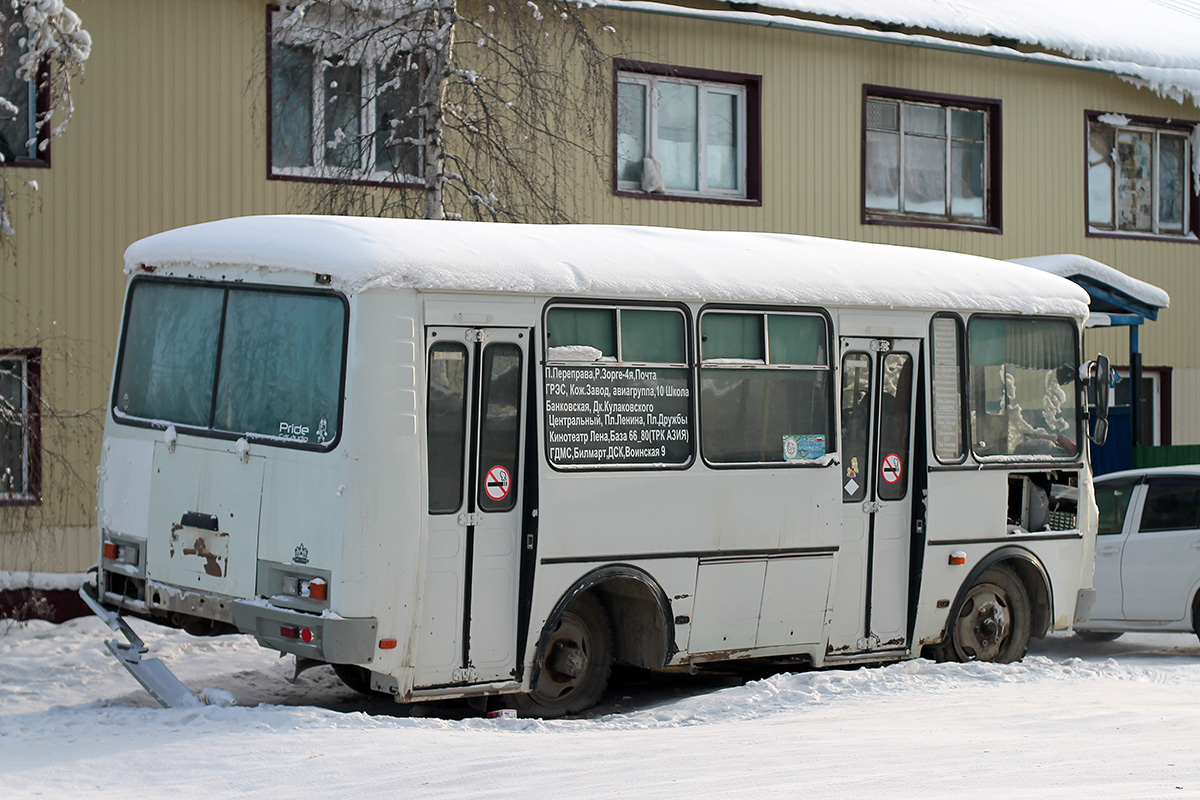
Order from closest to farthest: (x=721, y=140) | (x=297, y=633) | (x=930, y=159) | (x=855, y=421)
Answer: (x=297, y=633)
(x=855, y=421)
(x=721, y=140)
(x=930, y=159)

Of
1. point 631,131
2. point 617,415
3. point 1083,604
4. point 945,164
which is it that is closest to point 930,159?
point 945,164

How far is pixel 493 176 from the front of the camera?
47.7 feet

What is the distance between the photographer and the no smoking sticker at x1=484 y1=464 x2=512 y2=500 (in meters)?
8.78

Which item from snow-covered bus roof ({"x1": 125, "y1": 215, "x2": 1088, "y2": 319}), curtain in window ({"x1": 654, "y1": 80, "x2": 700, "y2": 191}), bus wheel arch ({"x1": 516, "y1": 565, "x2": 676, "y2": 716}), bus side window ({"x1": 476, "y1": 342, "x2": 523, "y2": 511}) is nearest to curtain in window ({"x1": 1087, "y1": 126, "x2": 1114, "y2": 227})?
curtain in window ({"x1": 654, "y1": 80, "x2": 700, "y2": 191})

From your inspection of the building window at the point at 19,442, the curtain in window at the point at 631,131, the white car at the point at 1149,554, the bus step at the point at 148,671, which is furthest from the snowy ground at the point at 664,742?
the curtain in window at the point at 631,131

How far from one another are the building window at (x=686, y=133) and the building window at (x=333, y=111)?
2970 mm

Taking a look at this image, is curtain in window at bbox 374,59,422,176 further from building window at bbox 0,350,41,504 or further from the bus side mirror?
the bus side mirror

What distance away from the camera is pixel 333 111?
15328 millimetres

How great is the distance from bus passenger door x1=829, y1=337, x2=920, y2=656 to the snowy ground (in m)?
0.39

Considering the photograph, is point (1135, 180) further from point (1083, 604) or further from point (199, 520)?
point (199, 520)

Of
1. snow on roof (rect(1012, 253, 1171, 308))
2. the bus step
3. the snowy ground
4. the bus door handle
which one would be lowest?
the snowy ground

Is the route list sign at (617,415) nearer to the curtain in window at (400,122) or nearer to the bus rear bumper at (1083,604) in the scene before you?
the bus rear bumper at (1083,604)

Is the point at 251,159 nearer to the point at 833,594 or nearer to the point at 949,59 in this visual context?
the point at 833,594

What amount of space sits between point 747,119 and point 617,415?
31.5ft
